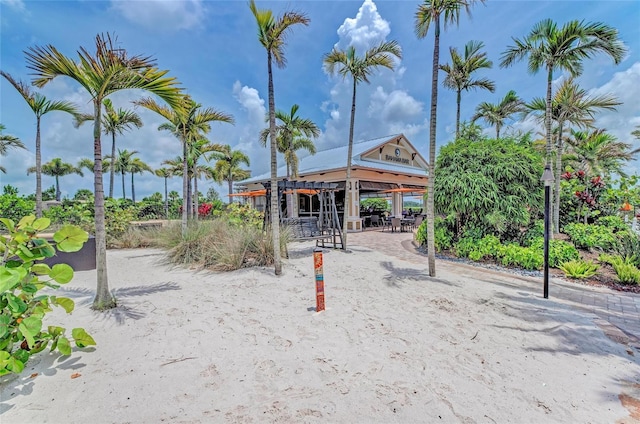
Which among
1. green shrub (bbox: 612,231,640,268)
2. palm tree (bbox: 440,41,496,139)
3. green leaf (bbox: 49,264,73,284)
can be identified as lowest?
green shrub (bbox: 612,231,640,268)

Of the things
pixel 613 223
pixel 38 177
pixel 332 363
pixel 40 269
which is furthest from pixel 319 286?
pixel 38 177

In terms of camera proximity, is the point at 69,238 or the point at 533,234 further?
the point at 533,234

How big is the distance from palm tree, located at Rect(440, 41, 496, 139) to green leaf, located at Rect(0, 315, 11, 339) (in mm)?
12056

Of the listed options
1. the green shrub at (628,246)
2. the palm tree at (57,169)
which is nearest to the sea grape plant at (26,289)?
the green shrub at (628,246)

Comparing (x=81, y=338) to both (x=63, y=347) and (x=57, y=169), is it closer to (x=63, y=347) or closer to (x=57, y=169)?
(x=63, y=347)

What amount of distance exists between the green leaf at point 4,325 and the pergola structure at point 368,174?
12420mm

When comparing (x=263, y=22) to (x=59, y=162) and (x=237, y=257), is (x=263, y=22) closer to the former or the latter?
(x=237, y=257)

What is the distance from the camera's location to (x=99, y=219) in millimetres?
4414

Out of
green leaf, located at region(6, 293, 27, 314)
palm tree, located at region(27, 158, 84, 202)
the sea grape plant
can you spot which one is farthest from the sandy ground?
palm tree, located at region(27, 158, 84, 202)

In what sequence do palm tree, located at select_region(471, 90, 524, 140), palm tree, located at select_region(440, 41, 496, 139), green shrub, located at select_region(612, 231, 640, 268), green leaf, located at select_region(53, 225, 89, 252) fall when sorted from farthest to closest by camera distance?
palm tree, located at select_region(471, 90, 524, 140) < palm tree, located at select_region(440, 41, 496, 139) < green shrub, located at select_region(612, 231, 640, 268) < green leaf, located at select_region(53, 225, 89, 252)

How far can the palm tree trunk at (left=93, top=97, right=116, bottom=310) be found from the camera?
4.41 meters

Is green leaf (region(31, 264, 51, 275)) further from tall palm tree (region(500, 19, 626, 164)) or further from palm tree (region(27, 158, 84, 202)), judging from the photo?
palm tree (region(27, 158, 84, 202))

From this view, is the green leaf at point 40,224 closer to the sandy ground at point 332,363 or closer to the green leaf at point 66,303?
the green leaf at point 66,303

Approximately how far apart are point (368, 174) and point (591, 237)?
10634 millimetres
